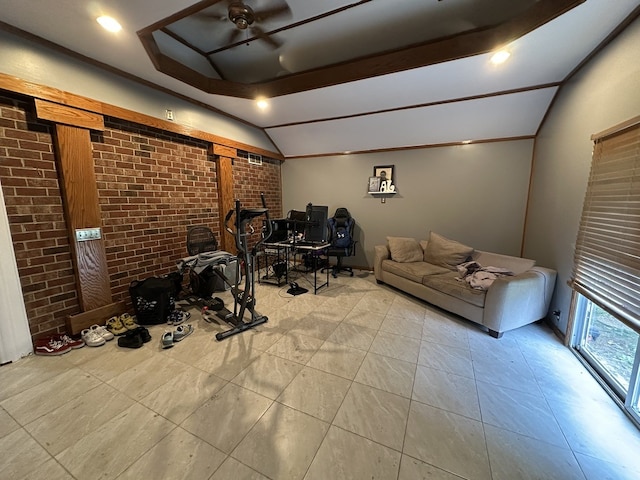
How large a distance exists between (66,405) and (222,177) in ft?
9.96

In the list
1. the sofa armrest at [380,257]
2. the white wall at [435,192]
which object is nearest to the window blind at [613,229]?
the white wall at [435,192]

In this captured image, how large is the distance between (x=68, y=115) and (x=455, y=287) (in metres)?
4.28

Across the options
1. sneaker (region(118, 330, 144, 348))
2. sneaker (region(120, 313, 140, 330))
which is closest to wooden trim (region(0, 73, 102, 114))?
sneaker (region(120, 313, 140, 330))

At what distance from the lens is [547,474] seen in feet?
3.96

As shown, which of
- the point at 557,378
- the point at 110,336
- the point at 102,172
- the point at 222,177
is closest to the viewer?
the point at 557,378

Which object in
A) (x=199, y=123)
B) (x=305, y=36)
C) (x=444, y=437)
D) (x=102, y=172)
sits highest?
(x=305, y=36)

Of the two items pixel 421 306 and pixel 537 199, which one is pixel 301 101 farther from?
pixel 537 199

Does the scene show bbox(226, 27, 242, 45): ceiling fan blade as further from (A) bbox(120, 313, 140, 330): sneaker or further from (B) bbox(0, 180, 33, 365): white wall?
(A) bbox(120, 313, 140, 330): sneaker

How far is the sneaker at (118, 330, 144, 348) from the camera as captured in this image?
2246mm

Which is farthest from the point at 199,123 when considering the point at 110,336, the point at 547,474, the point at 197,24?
the point at 547,474

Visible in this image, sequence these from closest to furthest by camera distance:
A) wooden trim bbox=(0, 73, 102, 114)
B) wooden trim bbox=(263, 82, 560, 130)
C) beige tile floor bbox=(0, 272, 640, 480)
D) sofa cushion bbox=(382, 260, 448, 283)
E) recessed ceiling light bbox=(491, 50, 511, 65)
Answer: beige tile floor bbox=(0, 272, 640, 480) → wooden trim bbox=(0, 73, 102, 114) → recessed ceiling light bbox=(491, 50, 511, 65) → wooden trim bbox=(263, 82, 560, 130) → sofa cushion bbox=(382, 260, 448, 283)

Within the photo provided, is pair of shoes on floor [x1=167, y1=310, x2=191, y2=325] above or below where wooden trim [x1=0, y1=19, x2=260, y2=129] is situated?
below

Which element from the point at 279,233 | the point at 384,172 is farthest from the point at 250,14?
the point at 384,172

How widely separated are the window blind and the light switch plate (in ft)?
14.5
